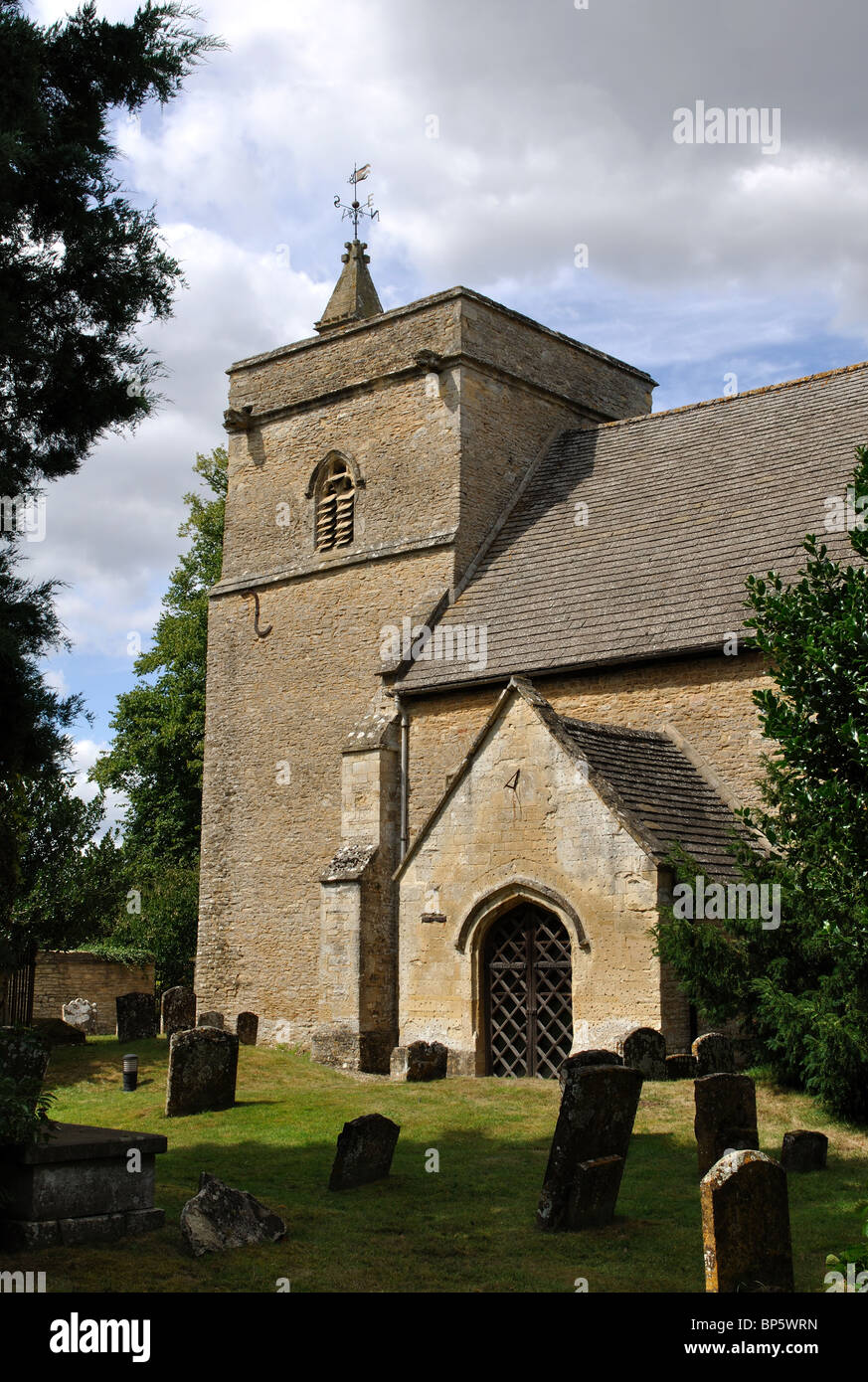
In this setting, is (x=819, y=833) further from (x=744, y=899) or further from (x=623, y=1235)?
(x=623, y=1235)

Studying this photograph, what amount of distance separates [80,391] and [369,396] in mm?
12911

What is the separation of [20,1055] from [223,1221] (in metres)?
1.76

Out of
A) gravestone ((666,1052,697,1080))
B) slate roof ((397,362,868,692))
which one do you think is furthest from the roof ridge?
gravestone ((666,1052,697,1080))

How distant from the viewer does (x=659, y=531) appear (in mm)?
18969

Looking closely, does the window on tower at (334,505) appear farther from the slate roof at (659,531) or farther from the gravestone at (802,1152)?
the gravestone at (802,1152)

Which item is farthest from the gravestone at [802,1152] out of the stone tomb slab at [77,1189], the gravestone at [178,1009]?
the gravestone at [178,1009]

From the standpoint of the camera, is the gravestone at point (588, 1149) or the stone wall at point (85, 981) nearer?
the gravestone at point (588, 1149)

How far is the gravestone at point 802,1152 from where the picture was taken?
10172mm

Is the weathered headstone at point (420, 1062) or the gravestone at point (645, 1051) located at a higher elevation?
the gravestone at point (645, 1051)

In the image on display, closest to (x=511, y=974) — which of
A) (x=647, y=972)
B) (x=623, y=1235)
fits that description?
(x=647, y=972)

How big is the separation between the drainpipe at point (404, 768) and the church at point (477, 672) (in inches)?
1.5

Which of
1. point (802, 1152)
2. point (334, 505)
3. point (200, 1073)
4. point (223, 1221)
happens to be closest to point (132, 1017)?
point (200, 1073)

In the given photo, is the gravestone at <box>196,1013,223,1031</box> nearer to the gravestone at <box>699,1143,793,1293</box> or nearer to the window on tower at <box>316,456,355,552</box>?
the window on tower at <box>316,456,355,552</box>
